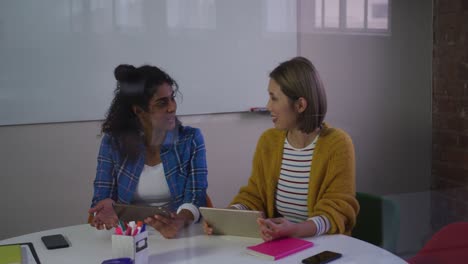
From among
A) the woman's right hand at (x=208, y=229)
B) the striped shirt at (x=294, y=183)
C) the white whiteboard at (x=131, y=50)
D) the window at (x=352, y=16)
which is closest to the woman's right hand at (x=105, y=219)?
the woman's right hand at (x=208, y=229)

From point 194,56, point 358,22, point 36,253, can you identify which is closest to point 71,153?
point 194,56

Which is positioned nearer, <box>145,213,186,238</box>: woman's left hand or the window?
<box>145,213,186,238</box>: woman's left hand

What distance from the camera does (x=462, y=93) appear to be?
10.2 feet

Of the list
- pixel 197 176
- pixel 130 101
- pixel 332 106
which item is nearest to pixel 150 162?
pixel 197 176

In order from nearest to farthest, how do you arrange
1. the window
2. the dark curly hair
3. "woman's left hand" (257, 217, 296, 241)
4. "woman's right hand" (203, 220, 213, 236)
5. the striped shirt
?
"woman's left hand" (257, 217, 296, 241)
"woman's right hand" (203, 220, 213, 236)
the striped shirt
the dark curly hair
the window

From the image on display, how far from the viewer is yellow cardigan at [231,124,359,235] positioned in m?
1.78

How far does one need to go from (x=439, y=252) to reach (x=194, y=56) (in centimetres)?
157

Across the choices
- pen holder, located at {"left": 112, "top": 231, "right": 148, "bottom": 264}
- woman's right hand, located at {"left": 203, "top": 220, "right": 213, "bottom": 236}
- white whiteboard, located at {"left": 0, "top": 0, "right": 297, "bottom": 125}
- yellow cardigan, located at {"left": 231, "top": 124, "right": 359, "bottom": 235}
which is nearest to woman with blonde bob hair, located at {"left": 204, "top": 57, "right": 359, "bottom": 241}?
yellow cardigan, located at {"left": 231, "top": 124, "right": 359, "bottom": 235}

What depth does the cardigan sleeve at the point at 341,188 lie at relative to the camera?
1.77 meters

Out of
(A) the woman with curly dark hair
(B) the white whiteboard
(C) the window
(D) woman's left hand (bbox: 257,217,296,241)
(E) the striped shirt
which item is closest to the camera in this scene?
(D) woman's left hand (bbox: 257,217,296,241)

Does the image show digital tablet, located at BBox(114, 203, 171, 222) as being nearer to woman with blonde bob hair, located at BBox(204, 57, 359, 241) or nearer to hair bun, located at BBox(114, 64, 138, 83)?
woman with blonde bob hair, located at BBox(204, 57, 359, 241)

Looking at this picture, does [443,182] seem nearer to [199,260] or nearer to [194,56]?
[194,56]

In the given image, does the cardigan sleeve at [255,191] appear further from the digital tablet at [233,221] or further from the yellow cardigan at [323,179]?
the digital tablet at [233,221]

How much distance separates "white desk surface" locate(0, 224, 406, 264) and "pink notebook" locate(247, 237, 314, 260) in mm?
15
